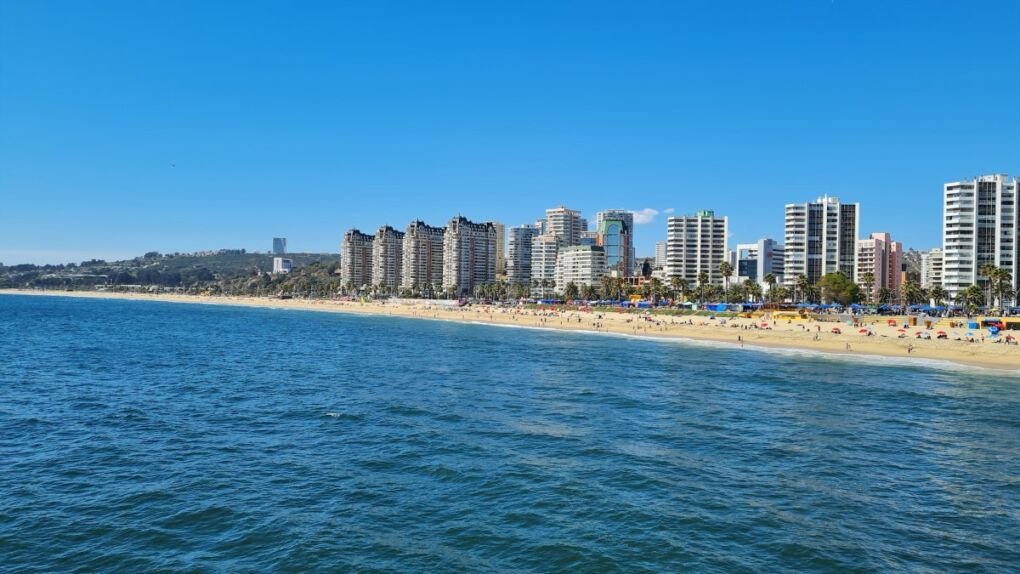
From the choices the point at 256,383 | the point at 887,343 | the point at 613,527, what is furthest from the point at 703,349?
the point at 613,527

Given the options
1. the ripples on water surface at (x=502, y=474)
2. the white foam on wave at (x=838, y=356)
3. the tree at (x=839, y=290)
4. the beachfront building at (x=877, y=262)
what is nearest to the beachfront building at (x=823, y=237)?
the beachfront building at (x=877, y=262)

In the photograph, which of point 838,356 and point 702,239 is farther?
point 702,239

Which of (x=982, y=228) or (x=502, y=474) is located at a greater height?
(x=982, y=228)

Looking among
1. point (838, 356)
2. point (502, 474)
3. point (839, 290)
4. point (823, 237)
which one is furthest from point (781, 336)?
point (823, 237)

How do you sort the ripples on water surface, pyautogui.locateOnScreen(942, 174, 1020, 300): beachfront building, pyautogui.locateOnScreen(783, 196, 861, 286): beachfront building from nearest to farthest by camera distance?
the ripples on water surface → pyautogui.locateOnScreen(942, 174, 1020, 300): beachfront building → pyautogui.locateOnScreen(783, 196, 861, 286): beachfront building

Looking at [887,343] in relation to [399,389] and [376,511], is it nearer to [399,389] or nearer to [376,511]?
[399,389]

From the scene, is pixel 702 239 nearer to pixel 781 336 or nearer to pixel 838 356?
pixel 781 336

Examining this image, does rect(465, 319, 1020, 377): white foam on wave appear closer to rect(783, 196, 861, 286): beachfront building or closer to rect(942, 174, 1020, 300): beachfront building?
rect(942, 174, 1020, 300): beachfront building

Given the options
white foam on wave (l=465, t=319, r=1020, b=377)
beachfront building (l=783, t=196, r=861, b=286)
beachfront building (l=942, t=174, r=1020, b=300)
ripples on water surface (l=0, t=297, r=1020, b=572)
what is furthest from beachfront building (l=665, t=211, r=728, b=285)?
ripples on water surface (l=0, t=297, r=1020, b=572)
